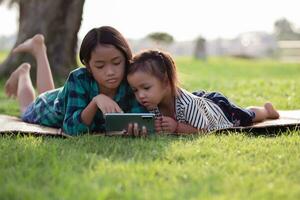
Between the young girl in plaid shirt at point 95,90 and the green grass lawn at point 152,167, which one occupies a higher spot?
the young girl in plaid shirt at point 95,90

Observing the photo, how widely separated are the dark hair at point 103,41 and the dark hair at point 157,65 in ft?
0.33

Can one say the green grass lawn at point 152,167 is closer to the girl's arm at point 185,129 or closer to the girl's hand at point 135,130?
the girl's hand at point 135,130

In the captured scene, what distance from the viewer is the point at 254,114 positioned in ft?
16.6

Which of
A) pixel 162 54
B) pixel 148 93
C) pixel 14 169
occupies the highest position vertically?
pixel 162 54

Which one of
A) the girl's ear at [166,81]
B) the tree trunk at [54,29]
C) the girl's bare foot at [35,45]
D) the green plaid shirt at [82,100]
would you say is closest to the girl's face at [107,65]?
the green plaid shirt at [82,100]

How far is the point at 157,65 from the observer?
428cm

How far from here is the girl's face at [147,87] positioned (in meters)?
4.19

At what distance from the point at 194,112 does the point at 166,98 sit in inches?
10.6

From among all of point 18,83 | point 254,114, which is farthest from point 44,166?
point 18,83

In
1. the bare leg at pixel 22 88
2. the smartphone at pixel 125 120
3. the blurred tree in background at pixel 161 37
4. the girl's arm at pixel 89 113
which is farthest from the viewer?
the blurred tree in background at pixel 161 37

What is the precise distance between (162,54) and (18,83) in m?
2.56

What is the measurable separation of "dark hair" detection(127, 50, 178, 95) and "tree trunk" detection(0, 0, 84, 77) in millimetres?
5511

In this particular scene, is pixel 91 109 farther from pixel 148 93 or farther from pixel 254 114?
pixel 254 114

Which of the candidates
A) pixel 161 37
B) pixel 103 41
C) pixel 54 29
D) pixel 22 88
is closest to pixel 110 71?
pixel 103 41
